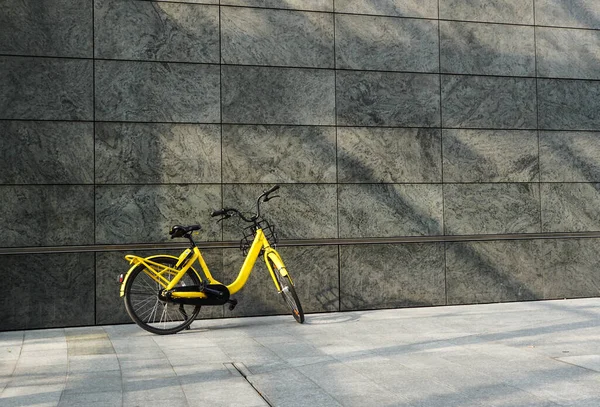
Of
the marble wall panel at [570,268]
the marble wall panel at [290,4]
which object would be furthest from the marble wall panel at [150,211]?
the marble wall panel at [570,268]

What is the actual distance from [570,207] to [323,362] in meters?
5.38

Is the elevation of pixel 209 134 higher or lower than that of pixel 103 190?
higher

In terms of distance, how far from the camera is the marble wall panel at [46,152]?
7.77 m

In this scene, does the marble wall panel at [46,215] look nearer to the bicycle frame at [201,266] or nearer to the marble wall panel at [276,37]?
the bicycle frame at [201,266]

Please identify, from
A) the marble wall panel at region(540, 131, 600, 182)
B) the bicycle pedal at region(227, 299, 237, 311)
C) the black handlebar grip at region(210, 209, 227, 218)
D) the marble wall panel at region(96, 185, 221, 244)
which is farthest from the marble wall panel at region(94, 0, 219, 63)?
the marble wall panel at region(540, 131, 600, 182)

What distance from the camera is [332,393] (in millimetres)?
4570

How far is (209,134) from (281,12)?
1.72 m

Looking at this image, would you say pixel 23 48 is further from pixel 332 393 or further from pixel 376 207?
pixel 332 393

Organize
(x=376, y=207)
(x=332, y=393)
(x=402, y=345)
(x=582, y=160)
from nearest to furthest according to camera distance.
→ (x=332, y=393) → (x=402, y=345) → (x=376, y=207) → (x=582, y=160)

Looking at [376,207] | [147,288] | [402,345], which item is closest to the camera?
[402,345]

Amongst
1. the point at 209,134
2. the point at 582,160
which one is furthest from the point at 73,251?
the point at 582,160

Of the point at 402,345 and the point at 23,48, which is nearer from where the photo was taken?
the point at 402,345

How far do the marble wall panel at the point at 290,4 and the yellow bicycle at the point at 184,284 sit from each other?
229cm

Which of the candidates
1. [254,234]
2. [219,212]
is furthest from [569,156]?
[219,212]
